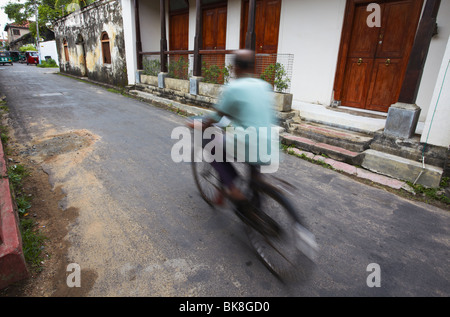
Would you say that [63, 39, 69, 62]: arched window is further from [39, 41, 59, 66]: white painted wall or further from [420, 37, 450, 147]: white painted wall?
[420, 37, 450, 147]: white painted wall

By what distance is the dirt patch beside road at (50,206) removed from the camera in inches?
82.3

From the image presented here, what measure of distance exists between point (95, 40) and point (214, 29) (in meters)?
8.28

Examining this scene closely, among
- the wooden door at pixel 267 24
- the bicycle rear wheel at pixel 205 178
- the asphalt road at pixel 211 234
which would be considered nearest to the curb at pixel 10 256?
the asphalt road at pixel 211 234

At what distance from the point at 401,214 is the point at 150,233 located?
10.4 feet

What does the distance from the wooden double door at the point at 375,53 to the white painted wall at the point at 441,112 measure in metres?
2.13

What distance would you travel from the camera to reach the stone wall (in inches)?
469

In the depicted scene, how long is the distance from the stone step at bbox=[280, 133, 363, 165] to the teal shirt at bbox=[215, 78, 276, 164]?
2.80 m

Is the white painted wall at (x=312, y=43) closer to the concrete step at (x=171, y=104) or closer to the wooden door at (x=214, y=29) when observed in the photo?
the wooden door at (x=214, y=29)

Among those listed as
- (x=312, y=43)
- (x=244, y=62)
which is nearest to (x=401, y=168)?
(x=244, y=62)

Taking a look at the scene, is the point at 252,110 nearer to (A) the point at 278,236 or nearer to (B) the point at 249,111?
(B) the point at 249,111

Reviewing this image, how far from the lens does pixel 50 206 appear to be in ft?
10.4

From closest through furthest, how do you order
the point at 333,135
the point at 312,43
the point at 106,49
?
the point at 333,135 < the point at 312,43 < the point at 106,49

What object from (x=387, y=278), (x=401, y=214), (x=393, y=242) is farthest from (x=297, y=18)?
(x=387, y=278)

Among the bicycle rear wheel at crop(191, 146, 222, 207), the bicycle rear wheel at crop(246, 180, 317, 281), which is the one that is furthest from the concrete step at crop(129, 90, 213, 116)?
the bicycle rear wheel at crop(246, 180, 317, 281)
